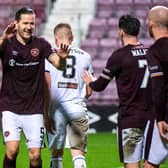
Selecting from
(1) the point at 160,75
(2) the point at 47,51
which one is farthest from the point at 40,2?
(1) the point at 160,75

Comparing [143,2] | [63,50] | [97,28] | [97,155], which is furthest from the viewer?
[143,2]

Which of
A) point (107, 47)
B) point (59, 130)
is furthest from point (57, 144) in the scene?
point (107, 47)

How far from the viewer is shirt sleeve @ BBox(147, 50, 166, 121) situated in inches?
265

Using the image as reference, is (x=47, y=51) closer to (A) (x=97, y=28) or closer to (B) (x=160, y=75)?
(B) (x=160, y=75)

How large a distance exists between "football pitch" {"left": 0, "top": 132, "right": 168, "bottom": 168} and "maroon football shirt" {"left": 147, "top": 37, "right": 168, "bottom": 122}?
502 cm

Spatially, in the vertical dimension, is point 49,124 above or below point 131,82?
below

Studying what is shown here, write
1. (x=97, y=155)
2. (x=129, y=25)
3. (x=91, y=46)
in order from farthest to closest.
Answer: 1. (x=91, y=46)
2. (x=97, y=155)
3. (x=129, y=25)

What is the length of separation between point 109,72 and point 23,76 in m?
1.19

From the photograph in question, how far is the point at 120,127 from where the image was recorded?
7.95 meters

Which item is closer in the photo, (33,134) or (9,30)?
(9,30)

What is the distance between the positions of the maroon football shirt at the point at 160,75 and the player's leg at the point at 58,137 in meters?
2.81

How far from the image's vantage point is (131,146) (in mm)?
7840

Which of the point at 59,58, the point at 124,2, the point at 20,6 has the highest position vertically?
the point at 124,2

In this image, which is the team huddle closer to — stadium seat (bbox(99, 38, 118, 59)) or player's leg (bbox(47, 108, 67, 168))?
player's leg (bbox(47, 108, 67, 168))
